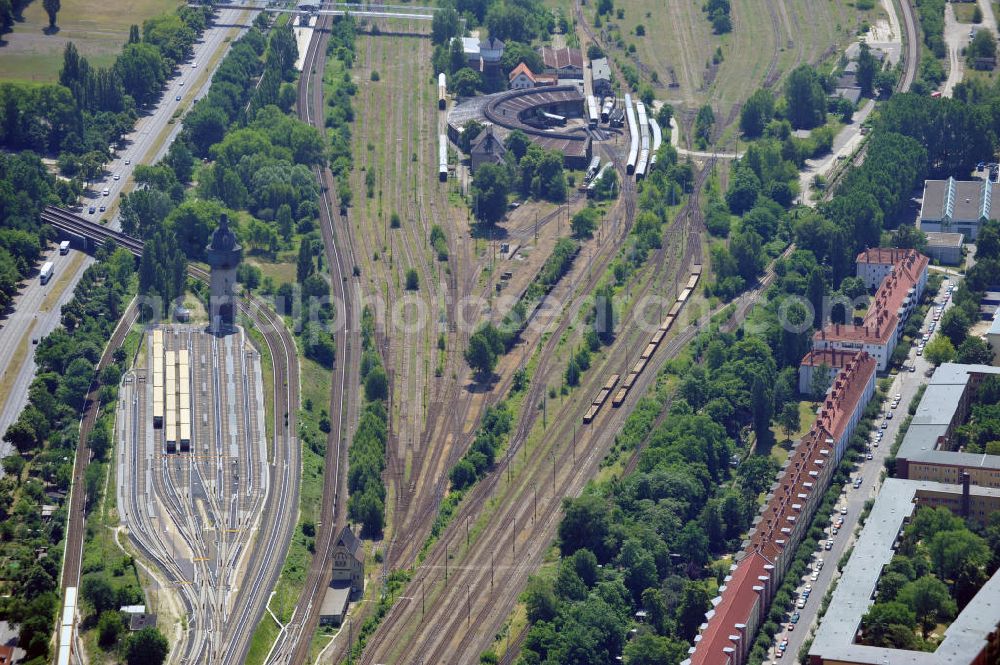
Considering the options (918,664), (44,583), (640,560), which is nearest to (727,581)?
(640,560)

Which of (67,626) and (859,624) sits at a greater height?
(859,624)

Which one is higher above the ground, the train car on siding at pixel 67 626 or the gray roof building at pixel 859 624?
the gray roof building at pixel 859 624

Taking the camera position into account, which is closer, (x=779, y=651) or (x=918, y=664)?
(x=918, y=664)

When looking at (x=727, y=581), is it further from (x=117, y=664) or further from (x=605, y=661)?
(x=117, y=664)

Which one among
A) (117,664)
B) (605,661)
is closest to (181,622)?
(117,664)

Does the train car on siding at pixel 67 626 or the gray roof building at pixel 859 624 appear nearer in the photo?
the gray roof building at pixel 859 624

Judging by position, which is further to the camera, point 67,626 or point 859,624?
point 67,626

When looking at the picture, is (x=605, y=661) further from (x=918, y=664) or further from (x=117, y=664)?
(x=117, y=664)

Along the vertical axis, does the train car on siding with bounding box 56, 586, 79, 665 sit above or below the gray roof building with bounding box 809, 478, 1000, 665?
below

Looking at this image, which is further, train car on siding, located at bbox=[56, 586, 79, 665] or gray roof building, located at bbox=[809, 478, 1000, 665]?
train car on siding, located at bbox=[56, 586, 79, 665]
